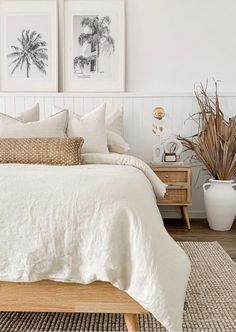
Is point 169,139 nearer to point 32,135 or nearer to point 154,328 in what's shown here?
point 32,135

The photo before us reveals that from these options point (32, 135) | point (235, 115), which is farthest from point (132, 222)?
point (235, 115)

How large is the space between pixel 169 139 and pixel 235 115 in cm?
72

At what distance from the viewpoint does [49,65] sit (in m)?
3.83

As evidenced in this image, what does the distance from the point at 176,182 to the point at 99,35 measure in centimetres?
163

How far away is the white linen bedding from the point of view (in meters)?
1.41

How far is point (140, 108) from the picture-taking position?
3.81 meters

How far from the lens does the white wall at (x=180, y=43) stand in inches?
147

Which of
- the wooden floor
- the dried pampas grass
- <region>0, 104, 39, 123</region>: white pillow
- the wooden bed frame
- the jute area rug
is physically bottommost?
the wooden floor

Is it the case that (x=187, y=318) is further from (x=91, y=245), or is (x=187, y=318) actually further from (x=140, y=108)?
(x=140, y=108)

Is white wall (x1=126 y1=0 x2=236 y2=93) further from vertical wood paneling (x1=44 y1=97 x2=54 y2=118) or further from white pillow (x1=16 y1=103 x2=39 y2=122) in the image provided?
white pillow (x1=16 y1=103 x2=39 y2=122)

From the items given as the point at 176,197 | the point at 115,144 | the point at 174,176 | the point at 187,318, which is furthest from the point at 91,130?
the point at 187,318

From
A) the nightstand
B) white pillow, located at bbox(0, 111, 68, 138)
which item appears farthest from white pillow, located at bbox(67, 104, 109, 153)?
the nightstand

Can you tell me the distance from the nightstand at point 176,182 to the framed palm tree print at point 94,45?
3.26ft

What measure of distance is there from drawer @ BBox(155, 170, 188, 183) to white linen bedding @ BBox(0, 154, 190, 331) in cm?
187
